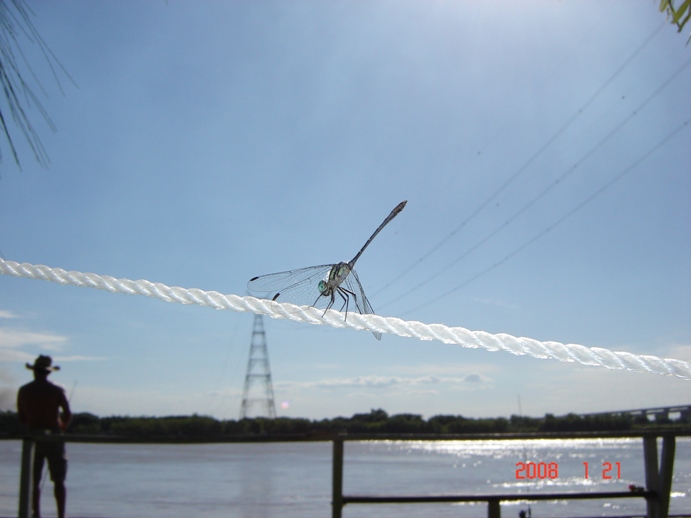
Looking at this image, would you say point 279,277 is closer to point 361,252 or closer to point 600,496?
point 361,252

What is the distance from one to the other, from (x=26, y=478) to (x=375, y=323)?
7.86ft

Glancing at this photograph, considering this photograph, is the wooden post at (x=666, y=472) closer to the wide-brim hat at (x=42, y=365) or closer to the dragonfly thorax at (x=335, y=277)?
the dragonfly thorax at (x=335, y=277)

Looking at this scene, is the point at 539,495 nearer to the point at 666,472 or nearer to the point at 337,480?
the point at 666,472

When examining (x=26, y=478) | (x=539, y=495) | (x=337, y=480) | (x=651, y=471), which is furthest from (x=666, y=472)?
(x=26, y=478)

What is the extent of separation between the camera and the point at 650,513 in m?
3.10

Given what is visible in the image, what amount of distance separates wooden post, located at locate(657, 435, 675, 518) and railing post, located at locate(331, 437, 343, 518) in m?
1.64

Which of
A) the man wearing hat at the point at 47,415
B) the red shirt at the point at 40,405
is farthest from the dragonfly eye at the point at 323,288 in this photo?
the red shirt at the point at 40,405

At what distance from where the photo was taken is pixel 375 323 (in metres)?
2.40

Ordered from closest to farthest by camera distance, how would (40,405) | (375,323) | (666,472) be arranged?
(375,323), (666,472), (40,405)

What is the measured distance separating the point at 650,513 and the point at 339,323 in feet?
6.77

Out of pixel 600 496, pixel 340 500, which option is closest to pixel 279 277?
pixel 340 500

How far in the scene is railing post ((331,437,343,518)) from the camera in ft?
10.1

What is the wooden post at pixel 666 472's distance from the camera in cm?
303

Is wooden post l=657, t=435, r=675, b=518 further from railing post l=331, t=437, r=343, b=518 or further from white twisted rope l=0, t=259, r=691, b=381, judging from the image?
railing post l=331, t=437, r=343, b=518
